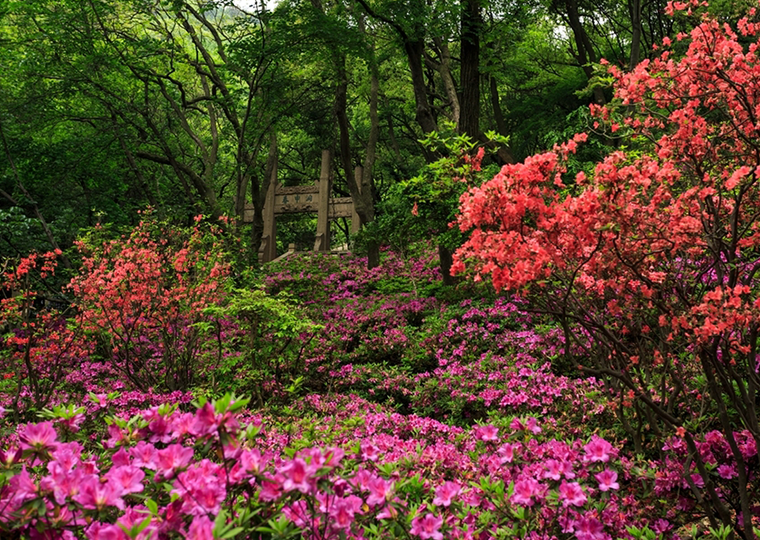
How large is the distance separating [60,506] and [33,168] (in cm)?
1249

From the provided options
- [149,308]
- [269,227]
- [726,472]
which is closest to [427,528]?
[726,472]

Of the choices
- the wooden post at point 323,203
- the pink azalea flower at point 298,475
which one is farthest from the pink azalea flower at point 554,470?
the wooden post at point 323,203

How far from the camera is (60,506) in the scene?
1.14m

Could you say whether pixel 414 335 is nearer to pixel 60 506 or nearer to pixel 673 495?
pixel 673 495

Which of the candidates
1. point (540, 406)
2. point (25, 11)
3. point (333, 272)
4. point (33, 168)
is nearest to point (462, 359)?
point (540, 406)

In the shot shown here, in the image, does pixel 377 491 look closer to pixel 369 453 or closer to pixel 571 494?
pixel 369 453

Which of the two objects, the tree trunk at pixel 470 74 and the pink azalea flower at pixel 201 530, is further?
the tree trunk at pixel 470 74

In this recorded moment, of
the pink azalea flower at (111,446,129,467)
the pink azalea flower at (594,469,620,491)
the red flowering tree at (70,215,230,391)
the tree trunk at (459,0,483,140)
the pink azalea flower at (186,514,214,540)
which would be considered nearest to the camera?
the pink azalea flower at (186,514,214,540)

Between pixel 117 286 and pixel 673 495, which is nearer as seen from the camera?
pixel 673 495

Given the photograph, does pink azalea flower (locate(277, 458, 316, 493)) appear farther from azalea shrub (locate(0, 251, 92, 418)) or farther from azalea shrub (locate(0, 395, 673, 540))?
azalea shrub (locate(0, 251, 92, 418))

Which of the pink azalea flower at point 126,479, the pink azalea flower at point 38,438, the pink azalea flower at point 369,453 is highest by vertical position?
the pink azalea flower at point 38,438

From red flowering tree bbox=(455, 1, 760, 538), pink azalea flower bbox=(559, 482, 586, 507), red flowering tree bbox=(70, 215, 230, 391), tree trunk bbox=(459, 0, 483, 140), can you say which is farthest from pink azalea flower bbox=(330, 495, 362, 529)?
tree trunk bbox=(459, 0, 483, 140)

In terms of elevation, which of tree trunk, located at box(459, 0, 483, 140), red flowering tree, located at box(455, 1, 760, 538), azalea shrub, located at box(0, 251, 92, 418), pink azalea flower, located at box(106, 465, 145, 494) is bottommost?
azalea shrub, located at box(0, 251, 92, 418)

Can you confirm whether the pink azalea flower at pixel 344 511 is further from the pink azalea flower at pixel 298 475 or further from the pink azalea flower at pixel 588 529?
the pink azalea flower at pixel 588 529
